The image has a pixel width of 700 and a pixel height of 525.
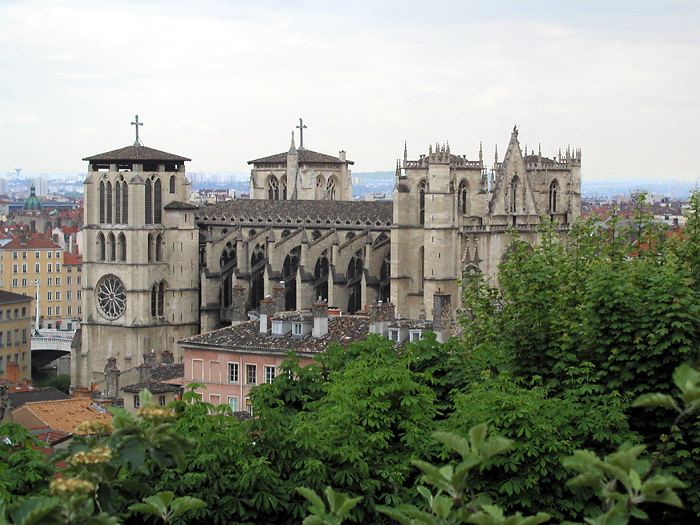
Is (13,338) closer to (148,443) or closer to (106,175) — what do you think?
(106,175)

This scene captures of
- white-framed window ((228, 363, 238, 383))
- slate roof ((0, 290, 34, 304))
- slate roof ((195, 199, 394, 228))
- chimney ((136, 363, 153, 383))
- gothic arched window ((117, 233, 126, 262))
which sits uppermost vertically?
slate roof ((195, 199, 394, 228))

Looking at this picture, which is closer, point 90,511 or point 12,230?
point 90,511

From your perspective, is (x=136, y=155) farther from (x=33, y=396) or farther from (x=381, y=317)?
(x=381, y=317)

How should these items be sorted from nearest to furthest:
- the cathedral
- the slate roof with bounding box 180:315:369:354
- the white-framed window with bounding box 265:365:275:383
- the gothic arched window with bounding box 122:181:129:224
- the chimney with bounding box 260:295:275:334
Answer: the white-framed window with bounding box 265:365:275:383 < the slate roof with bounding box 180:315:369:354 < the chimney with bounding box 260:295:275:334 < the cathedral < the gothic arched window with bounding box 122:181:129:224

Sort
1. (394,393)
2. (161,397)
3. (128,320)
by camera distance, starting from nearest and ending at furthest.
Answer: (394,393) → (161,397) → (128,320)

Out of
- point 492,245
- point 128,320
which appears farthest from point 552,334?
point 128,320

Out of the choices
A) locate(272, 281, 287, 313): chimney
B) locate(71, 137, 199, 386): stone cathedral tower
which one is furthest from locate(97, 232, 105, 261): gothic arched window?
locate(272, 281, 287, 313): chimney

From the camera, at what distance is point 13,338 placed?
279 ft

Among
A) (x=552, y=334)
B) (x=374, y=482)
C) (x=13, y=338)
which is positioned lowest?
(x=13, y=338)

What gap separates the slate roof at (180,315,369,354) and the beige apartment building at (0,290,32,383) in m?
39.5

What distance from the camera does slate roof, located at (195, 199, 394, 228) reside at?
7657cm

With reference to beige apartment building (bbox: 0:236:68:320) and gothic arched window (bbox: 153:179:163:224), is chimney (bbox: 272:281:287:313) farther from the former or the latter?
beige apartment building (bbox: 0:236:68:320)

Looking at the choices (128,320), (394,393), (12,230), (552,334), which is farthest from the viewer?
(12,230)

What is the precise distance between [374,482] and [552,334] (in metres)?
6.94
